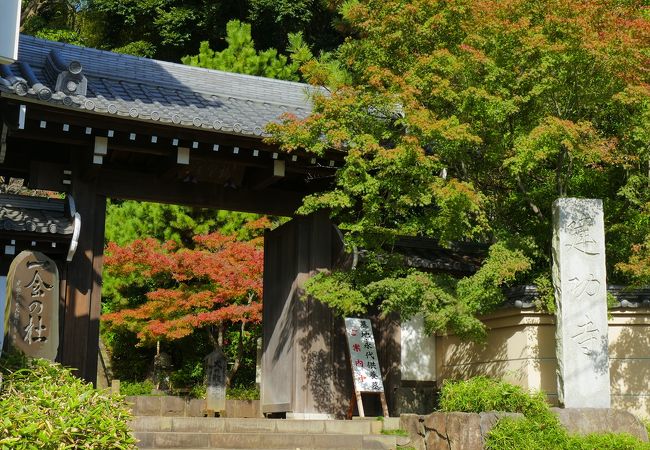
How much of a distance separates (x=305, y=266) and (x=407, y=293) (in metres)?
2.54

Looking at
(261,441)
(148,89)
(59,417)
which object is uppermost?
(148,89)

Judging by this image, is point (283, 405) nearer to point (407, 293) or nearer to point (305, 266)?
point (305, 266)

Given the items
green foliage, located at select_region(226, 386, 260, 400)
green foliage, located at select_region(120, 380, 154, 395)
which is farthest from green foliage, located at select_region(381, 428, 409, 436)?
green foliage, located at select_region(120, 380, 154, 395)

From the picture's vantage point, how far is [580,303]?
8977mm

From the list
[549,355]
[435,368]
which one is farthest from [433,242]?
[549,355]

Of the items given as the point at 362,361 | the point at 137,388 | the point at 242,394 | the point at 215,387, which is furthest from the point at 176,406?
the point at 362,361

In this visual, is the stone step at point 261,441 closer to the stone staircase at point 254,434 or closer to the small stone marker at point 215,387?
the stone staircase at point 254,434

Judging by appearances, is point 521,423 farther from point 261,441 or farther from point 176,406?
point 176,406

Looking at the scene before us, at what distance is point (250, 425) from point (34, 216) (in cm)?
368

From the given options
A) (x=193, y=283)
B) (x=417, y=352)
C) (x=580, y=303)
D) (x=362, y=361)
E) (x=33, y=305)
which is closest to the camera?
(x=33, y=305)

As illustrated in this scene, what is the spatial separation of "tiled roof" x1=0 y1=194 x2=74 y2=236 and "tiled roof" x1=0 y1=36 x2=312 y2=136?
1.42 meters

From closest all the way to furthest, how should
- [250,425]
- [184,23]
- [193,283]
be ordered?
1. [250,425]
2. [193,283]
3. [184,23]

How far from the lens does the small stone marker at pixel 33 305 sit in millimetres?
8234

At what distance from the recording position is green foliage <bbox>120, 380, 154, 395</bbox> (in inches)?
707
